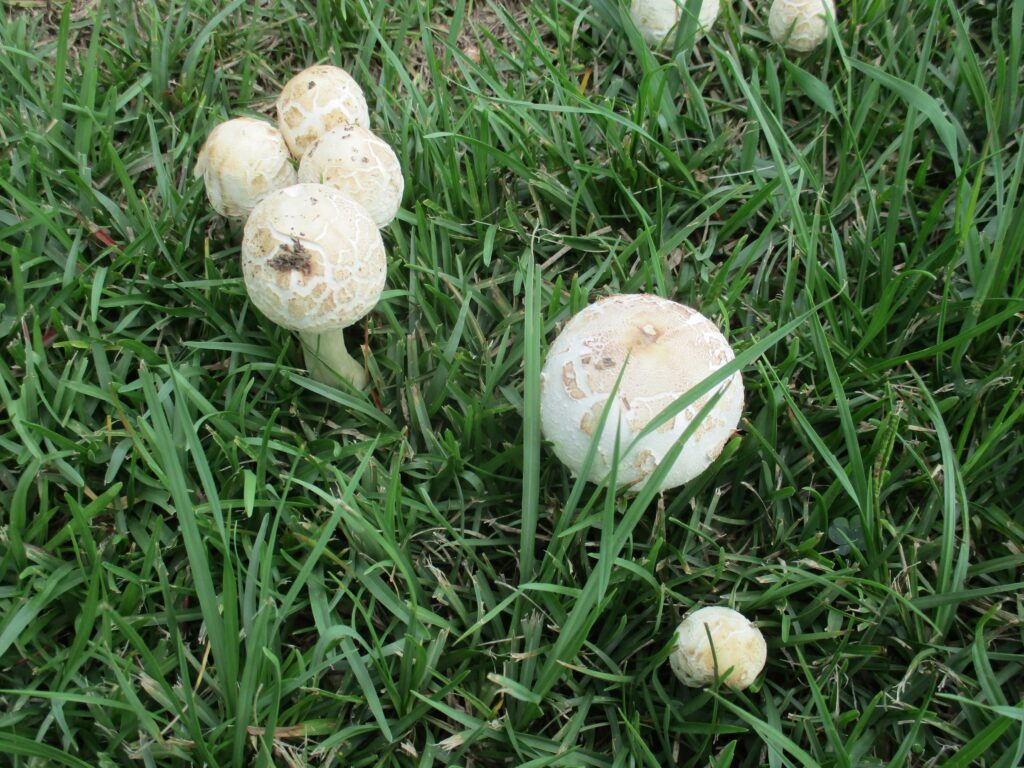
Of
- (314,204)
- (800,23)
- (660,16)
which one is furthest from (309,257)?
(800,23)

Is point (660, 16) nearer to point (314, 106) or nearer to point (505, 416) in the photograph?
point (314, 106)

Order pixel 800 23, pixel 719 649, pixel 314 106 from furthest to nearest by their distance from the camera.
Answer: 1. pixel 800 23
2. pixel 314 106
3. pixel 719 649

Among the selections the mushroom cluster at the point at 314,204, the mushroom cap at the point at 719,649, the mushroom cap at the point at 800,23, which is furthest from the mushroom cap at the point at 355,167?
the mushroom cap at the point at 800,23

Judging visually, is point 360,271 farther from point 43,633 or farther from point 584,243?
point 43,633

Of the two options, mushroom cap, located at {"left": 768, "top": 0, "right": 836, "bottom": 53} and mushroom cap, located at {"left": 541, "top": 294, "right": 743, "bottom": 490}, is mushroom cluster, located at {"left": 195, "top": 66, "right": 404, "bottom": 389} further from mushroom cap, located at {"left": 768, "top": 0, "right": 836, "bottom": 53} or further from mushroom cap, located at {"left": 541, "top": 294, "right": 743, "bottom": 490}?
mushroom cap, located at {"left": 768, "top": 0, "right": 836, "bottom": 53}

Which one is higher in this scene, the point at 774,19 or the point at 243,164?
the point at 774,19

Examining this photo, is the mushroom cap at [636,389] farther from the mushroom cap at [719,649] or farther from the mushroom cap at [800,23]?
the mushroom cap at [800,23]

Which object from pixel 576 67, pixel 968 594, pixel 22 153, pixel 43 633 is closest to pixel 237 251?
pixel 22 153
